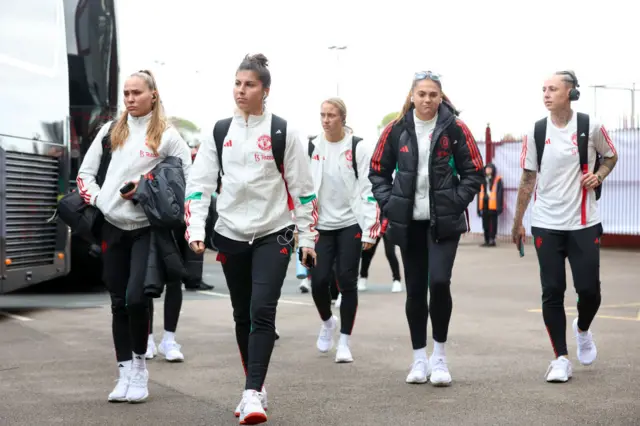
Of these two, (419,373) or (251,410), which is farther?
(419,373)

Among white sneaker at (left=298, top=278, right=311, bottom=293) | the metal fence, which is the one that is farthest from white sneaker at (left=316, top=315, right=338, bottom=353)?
the metal fence

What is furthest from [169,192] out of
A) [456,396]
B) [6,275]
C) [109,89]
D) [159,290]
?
[109,89]

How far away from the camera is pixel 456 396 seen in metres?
6.27

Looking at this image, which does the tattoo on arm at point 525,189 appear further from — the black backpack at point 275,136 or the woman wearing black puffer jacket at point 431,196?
the black backpack at point 275,136

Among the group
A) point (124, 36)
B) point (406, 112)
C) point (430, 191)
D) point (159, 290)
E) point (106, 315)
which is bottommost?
point (106, 315)

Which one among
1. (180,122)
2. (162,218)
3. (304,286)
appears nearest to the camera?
(162,218)

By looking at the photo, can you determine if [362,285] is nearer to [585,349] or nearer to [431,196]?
[585,349]

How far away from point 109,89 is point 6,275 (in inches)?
144

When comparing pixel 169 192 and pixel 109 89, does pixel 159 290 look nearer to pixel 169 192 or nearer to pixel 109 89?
pixel 169 192

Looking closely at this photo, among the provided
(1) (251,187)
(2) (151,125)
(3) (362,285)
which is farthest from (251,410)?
(3) (362,285)

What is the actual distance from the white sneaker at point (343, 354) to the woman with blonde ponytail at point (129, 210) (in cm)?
183

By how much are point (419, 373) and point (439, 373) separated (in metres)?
0.17

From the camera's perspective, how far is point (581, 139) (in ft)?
22.3

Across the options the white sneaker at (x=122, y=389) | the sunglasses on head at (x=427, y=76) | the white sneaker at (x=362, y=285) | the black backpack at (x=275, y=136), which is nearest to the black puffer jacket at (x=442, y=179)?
the sunglasses on head at (x=427, y=76)
